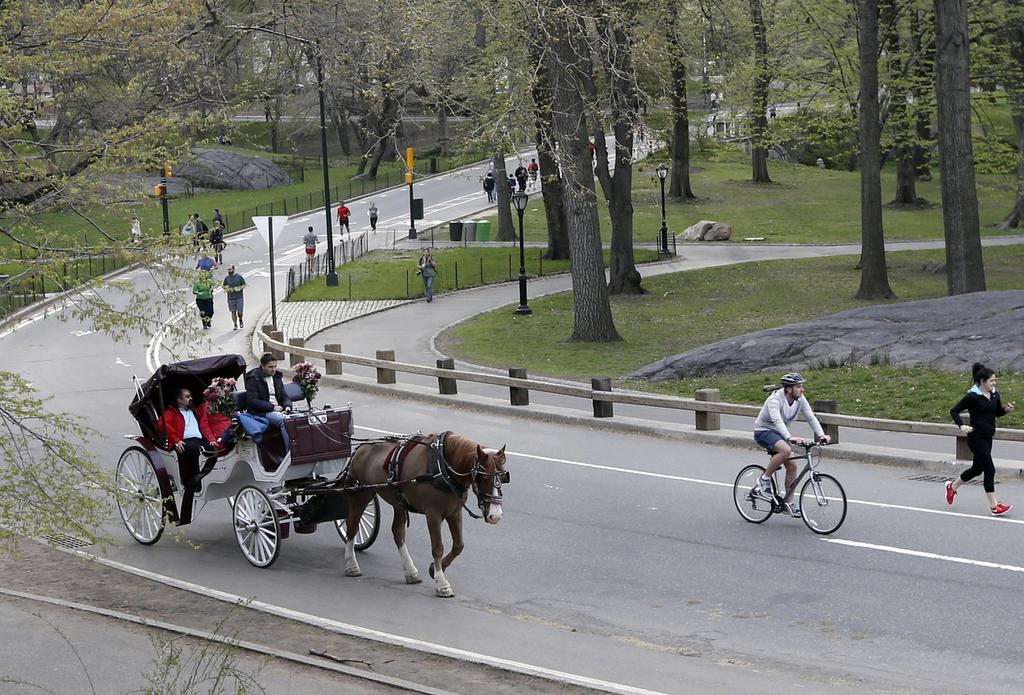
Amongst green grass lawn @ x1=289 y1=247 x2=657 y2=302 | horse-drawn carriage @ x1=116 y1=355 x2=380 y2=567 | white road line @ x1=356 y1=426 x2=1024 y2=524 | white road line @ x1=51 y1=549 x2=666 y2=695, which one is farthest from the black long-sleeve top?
green grass lawn @ x1=289 y1=247 x2=657 y2=302

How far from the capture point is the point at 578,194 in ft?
95.2

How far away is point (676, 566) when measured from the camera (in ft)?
41.2

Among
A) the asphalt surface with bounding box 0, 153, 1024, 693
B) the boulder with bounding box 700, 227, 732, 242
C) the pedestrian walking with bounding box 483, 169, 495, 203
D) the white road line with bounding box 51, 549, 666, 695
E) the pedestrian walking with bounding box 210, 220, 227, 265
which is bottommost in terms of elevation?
the asphalt surface with bounding box 0, 153, 1024, 693

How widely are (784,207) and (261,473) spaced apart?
2137 inches

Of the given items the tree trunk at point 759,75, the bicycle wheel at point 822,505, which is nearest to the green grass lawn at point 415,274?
the tree trunk at point 759,75

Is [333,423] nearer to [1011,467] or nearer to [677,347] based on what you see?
[1011,467]

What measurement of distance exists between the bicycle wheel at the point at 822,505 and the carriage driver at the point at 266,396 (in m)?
5.69

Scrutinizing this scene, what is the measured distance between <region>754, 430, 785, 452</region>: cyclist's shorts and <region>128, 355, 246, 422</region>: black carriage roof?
5.88m

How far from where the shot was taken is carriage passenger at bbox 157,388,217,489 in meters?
13.5

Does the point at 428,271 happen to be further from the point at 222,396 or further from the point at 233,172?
the point at 233,172

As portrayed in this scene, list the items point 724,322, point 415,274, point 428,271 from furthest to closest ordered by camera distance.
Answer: point 415,274
point 428,271
point 724,322

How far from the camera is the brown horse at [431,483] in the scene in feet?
36.1

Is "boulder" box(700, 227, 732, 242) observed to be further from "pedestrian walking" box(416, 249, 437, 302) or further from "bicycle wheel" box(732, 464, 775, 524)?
"bicycle wheel" box(732, 464, 775, 524)

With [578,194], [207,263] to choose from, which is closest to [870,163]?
[578,194]
